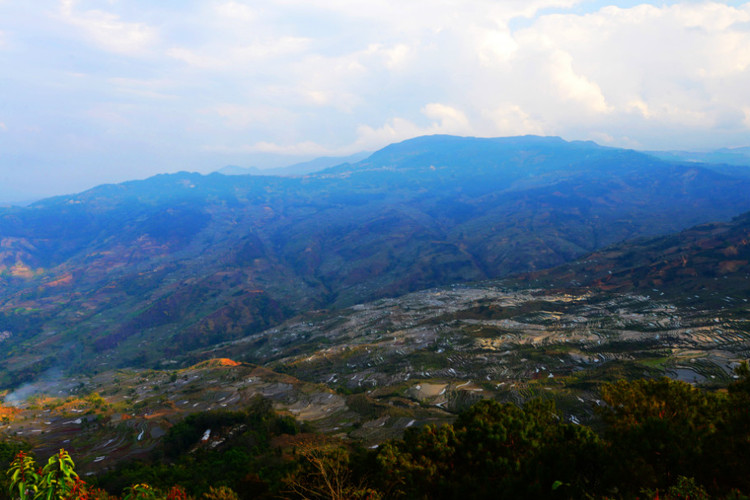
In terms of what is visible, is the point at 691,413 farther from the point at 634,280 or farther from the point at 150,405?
the point at 634,280

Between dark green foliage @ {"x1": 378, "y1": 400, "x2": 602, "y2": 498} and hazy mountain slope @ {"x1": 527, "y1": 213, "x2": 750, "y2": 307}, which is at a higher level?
dark green foliage @ {"x1": 378, "y1": 400, "x2": 602, "y2": 498}

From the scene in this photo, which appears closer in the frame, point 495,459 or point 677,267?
point 495,459

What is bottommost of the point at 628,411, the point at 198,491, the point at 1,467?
the point at 1,467

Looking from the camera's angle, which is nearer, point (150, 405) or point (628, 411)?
point (628, 411)

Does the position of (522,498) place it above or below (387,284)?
above

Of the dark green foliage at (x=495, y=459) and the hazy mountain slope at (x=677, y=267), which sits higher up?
the dark green foliage at (x=495, y=459)

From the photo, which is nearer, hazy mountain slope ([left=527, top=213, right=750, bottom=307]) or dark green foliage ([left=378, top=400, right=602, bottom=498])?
dark green foliage ([left=378, top=400, right=602, bottom=498])

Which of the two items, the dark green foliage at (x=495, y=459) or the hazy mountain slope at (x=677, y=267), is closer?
the dark green foliage at (x=495, y=459)

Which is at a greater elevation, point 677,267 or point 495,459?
point 495,459

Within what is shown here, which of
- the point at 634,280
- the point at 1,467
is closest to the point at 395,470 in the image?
the point at 1,467

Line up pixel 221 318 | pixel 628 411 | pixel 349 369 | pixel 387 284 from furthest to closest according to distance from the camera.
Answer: pixel 387 284
pixel 221 318
pixel 349 369
pixel 628 411

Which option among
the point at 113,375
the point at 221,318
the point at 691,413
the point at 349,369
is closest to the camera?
the point at 691,413
